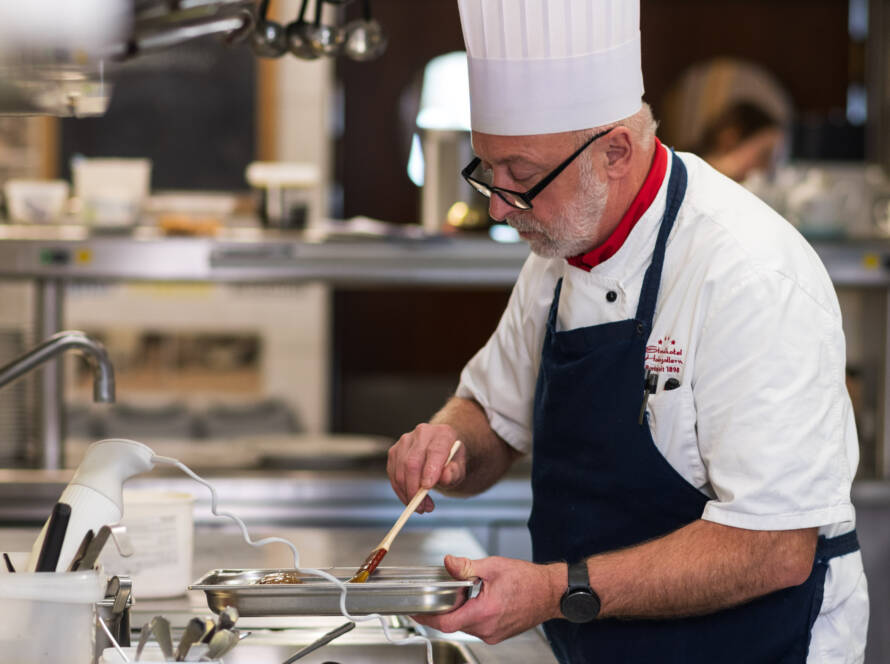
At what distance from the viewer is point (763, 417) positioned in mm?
1452

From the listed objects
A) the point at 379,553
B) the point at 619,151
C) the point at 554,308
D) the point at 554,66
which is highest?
the point at 554,66

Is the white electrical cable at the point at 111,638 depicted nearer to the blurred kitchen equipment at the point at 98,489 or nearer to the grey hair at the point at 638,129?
the blurred kitchen equipment at the point at 98,489

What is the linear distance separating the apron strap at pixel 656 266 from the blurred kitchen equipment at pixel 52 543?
81 cm

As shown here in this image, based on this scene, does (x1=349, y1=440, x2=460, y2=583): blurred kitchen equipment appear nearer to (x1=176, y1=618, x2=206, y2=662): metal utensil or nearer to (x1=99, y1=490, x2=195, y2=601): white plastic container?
(x1=176, y1=618, x2=206, y2=662): metal utensil

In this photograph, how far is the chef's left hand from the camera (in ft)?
4.36

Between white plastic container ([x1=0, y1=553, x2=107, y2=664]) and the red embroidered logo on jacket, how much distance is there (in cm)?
79

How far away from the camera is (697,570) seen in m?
1.45

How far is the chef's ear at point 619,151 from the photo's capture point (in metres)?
→ 1.64

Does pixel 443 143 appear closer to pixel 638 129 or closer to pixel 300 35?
pixel 300 35

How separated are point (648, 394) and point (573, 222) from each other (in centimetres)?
26

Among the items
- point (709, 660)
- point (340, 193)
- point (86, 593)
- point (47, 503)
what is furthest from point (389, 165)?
point (86, 593)

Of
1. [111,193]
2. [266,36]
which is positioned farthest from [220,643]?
[111,193]

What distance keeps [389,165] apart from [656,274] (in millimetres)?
3700

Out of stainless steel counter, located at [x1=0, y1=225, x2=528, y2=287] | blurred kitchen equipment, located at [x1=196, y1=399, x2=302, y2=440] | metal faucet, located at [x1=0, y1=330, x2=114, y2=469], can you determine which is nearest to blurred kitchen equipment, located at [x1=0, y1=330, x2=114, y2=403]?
metal faucet, located at [x1=0, y1=330, x2=114, y2=469]
